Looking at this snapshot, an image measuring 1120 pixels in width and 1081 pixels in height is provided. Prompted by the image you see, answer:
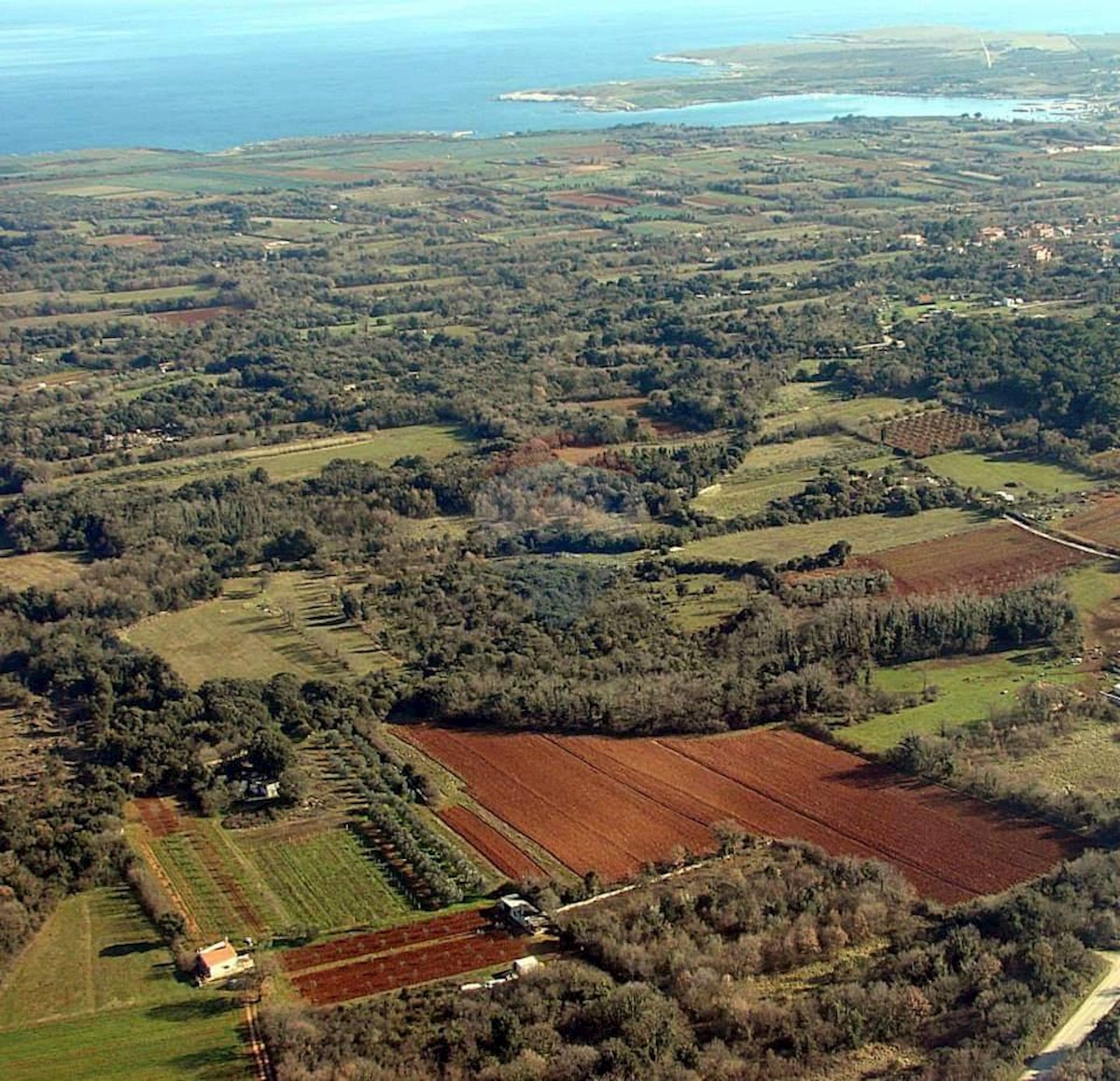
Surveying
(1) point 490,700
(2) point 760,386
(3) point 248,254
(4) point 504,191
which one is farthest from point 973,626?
(4) point 504,191

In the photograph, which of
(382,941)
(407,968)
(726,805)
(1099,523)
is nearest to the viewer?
→ (407,968)

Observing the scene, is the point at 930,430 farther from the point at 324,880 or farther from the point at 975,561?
the point at 324,880

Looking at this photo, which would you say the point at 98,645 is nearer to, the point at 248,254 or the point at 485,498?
the point at 485,498

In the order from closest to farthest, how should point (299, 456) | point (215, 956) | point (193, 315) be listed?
point (215, 956), point (299, 456), point (193, 315)

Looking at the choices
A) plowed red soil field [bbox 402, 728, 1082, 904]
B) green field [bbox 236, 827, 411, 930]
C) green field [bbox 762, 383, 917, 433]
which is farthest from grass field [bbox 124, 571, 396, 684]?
green field [bbox 762, 383, 917, 433]

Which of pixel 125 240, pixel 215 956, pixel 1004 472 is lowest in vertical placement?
pixel 215 956

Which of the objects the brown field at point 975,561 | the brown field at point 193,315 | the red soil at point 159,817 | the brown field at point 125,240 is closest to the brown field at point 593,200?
the brown field at point 125,240

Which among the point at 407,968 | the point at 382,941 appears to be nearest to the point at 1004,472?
the point at 382,941
